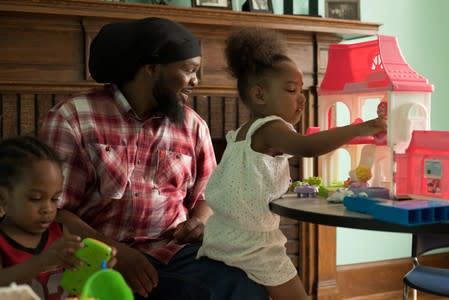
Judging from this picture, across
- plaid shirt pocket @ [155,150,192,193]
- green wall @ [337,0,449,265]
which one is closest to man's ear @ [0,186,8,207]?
plaid shirt pocket @ [155,150,192,193]

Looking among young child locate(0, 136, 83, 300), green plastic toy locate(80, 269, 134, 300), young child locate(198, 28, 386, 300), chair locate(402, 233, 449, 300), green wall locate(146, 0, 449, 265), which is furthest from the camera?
green wall locate(146, 0, 449, 265)

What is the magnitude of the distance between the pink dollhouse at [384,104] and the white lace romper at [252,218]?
334mm

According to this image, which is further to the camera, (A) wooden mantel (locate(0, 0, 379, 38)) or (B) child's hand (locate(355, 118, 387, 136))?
(A) wooden mantel (locate(0, 0, 379, 38))

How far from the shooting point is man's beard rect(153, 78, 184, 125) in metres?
1.81

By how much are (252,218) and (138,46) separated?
61 centimetres

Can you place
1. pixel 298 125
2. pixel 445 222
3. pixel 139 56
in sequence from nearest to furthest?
pixel 445 222, pixel 139 56, pixel 298 125

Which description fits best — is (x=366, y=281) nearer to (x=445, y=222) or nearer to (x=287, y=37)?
(x=287, y=37)

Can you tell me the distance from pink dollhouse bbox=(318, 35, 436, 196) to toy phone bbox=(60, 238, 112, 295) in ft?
3.04

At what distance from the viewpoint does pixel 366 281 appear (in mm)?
3529

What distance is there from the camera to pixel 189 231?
1.81 metres

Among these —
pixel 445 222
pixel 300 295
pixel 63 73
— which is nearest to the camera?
pixel 445 222

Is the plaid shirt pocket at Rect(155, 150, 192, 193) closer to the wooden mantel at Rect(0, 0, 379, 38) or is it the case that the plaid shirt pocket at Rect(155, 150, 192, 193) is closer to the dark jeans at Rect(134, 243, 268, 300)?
the dark jeans at Rect(134, 243, 268, 300)

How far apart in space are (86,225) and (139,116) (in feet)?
1.21

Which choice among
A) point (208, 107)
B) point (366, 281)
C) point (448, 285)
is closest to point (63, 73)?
point (208, 107)
